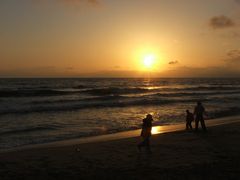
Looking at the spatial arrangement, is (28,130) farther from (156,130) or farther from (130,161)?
(130,161)

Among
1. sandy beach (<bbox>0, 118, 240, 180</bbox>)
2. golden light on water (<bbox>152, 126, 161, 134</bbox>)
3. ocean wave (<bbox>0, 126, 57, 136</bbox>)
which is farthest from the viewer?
golden light on water (<bbox>152, 126, 161, 134</bbox>)

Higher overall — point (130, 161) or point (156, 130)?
point (130, 161)

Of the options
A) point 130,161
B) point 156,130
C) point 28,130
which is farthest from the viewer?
point 156,130

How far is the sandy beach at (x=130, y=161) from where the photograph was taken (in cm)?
787

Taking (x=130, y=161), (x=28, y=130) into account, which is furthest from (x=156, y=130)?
(x=130, y=161)

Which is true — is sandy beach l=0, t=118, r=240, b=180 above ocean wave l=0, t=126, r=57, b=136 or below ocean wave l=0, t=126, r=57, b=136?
above

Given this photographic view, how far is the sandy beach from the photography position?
7871 mm

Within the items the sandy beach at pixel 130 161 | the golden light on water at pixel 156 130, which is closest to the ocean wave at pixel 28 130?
the sandy beach at pixel 130 161

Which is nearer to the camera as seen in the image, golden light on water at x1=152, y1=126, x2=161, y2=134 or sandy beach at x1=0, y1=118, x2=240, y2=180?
sandy beach at x1=0, y1=118, x2=240, y2=180

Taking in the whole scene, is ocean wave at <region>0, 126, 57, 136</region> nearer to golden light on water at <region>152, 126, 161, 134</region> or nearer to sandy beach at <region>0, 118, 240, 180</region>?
sandy beach at <region>0, 118, 240, 180</region>

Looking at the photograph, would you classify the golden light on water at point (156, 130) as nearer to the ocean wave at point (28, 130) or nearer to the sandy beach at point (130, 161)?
the sandy beach at point (130, 161)

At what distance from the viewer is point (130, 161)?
9.22 metres

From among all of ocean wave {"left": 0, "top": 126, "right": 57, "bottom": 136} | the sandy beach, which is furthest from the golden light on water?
ocean wave {"left": 0, "top": 126, "right": 57, "bottom": 136}

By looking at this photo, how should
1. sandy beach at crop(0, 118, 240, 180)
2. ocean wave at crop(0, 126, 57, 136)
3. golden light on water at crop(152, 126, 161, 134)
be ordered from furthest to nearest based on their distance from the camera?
1. golden light on water at crop(152, 126, 161, 134)
2. ocean wave at crop(0, 126, 57, 136)
3. sandy beach at crop(0, 118, 240, 180)
